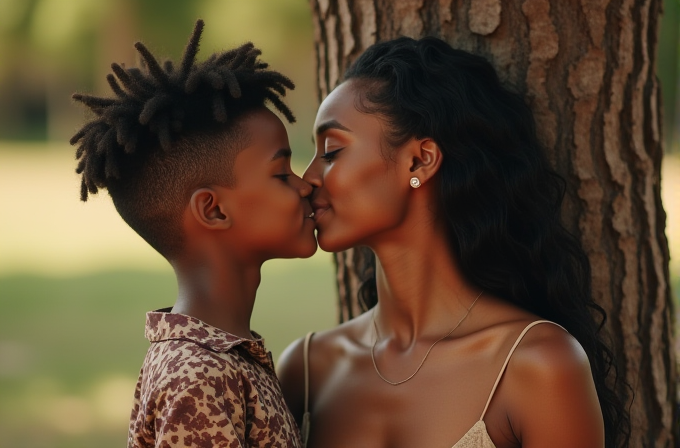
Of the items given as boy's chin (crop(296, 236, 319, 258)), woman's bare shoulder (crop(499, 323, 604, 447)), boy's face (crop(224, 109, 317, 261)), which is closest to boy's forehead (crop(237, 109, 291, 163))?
boy's face (crop(224, 109, 317, 261))

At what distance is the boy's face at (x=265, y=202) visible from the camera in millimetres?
2549

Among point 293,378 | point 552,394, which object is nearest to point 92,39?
point 293,378

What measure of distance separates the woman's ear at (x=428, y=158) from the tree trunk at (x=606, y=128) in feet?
1.31

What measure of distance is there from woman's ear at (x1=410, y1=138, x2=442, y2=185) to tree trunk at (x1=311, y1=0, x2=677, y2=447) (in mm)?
399

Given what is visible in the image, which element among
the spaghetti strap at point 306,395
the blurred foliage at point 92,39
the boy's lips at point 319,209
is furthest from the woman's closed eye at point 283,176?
the blurred foliage at point 92,39

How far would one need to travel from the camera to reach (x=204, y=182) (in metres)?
2.54

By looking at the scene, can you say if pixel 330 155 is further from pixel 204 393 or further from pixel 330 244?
pixel 204 393

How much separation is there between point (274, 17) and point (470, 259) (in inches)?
1012

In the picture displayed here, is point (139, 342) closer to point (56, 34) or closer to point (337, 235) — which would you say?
point (337, 235)

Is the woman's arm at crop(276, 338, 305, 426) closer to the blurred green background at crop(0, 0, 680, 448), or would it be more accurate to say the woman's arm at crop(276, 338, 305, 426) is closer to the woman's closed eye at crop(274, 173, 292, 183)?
the woman's closed eye at crop(274, 173, 292, 183)

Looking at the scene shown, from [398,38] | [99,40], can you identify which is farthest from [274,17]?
[398,38]

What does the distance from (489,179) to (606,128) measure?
0.50 m

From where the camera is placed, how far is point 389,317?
2848mm

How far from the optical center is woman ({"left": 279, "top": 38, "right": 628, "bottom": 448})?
8.54 ft
